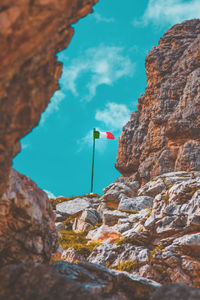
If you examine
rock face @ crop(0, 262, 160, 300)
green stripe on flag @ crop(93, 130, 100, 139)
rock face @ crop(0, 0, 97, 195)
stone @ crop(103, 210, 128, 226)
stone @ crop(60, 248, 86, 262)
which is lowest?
rock face @ crop(0, 262, 160, 300)

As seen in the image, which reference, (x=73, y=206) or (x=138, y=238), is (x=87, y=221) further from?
(x=138, y=238)

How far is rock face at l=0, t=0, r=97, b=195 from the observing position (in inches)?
203

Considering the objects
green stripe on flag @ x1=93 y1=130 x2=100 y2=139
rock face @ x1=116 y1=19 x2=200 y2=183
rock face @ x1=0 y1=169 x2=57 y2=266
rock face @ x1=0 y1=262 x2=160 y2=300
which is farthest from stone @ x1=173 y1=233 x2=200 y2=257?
green stripe on flag @ x1=93 y1=130 x2=100 y2=139

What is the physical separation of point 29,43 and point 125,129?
6907cm

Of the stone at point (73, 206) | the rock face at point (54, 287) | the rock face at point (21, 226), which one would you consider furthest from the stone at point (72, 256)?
the stone at point (73, 206)

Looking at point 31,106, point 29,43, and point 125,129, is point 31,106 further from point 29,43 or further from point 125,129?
point 125,129

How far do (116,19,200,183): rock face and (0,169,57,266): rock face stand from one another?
150 ft

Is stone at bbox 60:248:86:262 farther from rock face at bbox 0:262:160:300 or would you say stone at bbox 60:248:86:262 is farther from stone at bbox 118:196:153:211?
stone at bbox 118:196:153:211

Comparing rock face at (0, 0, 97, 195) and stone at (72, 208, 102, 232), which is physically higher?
stone at (72, 208, 102, 232)

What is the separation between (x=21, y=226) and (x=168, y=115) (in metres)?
54.8

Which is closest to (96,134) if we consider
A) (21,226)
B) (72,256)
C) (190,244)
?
(72,256)

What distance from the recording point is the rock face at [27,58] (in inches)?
203

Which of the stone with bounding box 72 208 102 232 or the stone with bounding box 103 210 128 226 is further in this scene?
the stone with bounding box 72 208 102 232

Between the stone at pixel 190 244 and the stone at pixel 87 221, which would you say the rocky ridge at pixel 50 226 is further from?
the stone at pixel 87 221
